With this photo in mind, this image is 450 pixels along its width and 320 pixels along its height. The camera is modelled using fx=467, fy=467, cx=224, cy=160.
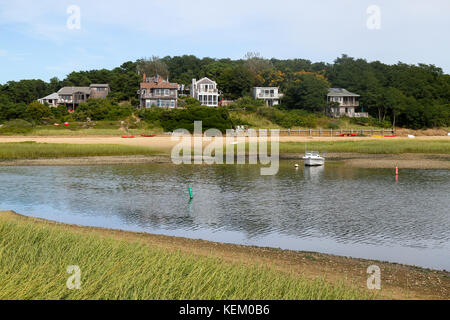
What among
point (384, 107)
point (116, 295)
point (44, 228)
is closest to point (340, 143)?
point (384, 107)

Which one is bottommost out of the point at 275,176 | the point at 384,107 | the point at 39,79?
the point at 275,176

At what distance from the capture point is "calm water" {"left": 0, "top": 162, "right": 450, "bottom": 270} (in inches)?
830

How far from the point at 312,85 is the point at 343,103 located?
13.1 m

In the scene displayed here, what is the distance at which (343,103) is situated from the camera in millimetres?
122000

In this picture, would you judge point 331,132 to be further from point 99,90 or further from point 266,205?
point 266,205

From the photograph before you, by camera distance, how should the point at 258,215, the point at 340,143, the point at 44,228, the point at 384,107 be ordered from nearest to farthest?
the point at 44,228, the point at 258,215, the point at 340,143, the point at 384,107

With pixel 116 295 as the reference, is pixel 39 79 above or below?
above

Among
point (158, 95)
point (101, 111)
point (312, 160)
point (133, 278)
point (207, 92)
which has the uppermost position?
point (207, 92)

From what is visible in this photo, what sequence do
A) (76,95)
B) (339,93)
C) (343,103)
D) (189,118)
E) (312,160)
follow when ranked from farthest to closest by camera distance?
1. (76,95)
2. (343,103)
3. (339,93)
4. (189,118)
5. (312,160)

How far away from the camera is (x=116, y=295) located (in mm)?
9695

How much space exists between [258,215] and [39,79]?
13601 cm

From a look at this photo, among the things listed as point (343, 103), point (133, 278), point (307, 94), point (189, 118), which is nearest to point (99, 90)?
point (189, 118)

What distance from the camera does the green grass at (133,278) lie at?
32.8 feet
